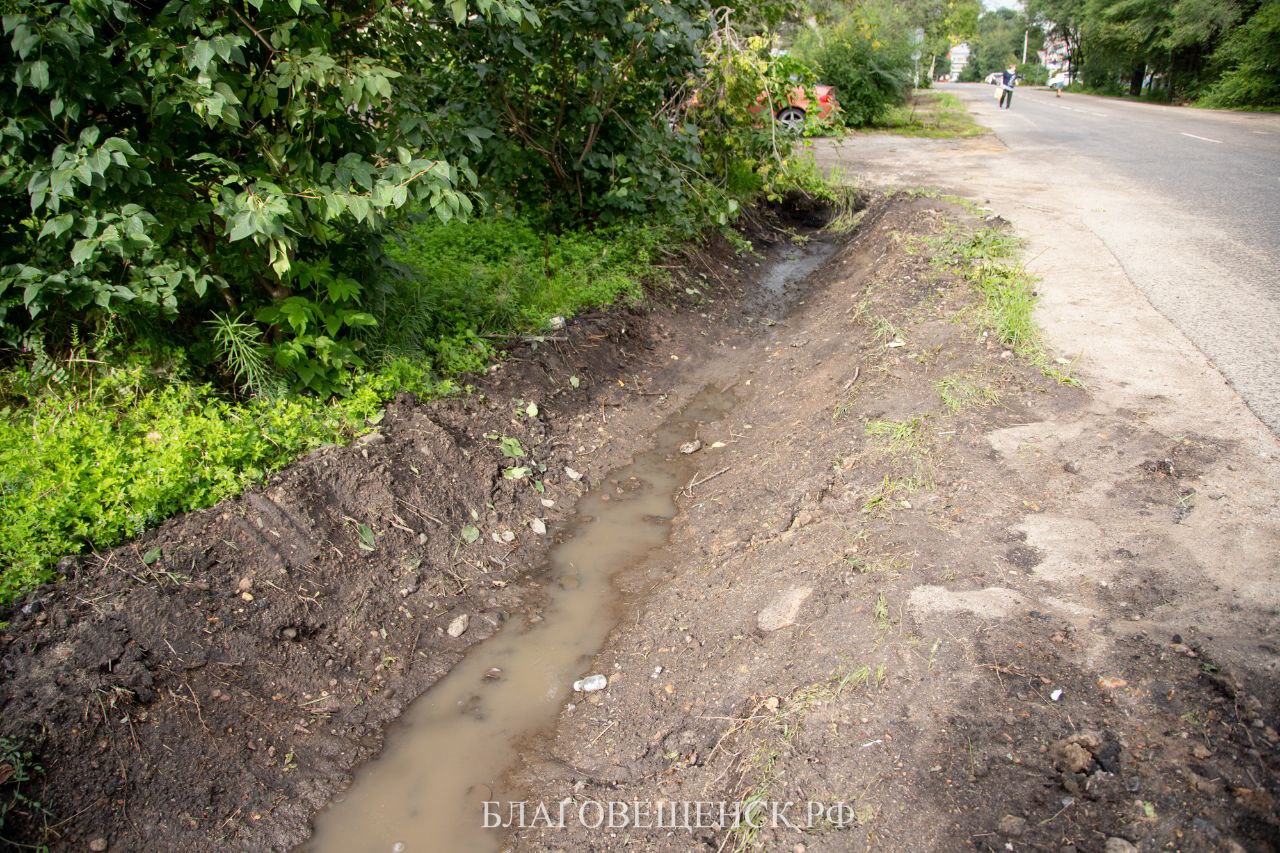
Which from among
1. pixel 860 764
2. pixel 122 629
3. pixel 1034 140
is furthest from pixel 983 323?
pixel 1034 140

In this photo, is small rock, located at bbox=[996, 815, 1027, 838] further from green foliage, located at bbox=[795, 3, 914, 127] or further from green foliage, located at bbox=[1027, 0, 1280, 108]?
green foliage, located at bbox=[1027, 0, 1280, 108]

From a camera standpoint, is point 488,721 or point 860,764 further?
point 488,721

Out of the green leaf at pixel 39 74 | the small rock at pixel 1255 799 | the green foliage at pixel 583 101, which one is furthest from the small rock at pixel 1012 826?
the green foliage at pixel 583 101

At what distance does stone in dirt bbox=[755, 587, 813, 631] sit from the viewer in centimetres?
313

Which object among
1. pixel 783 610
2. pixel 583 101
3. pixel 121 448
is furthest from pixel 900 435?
pixel 583 101

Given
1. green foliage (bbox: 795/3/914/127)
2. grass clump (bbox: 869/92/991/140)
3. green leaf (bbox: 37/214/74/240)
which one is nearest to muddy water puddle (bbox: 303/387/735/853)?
green leaf (bbox: 37/214/74/240)

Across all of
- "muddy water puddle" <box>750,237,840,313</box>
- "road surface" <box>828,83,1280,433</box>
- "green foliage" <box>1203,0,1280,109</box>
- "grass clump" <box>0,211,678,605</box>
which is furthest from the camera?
"green foliage" <box>1203,0,1280,109</box>

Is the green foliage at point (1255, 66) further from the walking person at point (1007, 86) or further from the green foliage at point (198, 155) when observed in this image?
the green foliage at point (198, 155)

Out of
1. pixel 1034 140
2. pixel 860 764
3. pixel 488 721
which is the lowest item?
pixel 488 721

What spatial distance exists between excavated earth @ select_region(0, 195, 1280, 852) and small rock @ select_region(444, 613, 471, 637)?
0.02 m

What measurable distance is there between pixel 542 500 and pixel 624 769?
1874 mm

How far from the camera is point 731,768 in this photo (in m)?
2.58

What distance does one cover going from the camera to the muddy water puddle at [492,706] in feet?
8.96

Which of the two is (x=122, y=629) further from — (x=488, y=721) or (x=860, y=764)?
(x=860, y=764)
